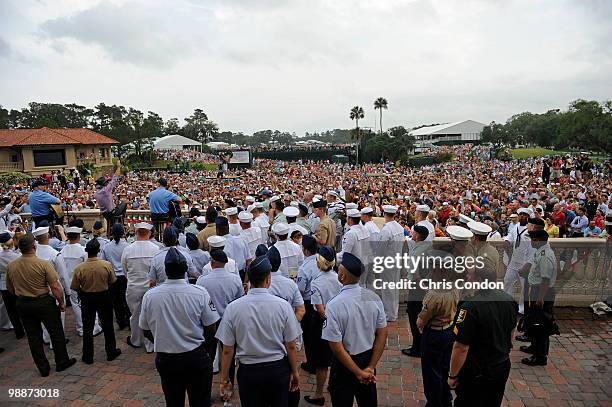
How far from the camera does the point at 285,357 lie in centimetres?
327

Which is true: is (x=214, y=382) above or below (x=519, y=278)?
below

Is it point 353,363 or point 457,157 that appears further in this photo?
point 457,157

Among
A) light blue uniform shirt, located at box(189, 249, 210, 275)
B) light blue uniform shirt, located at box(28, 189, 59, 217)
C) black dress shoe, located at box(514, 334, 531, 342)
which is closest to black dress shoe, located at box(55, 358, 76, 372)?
light blue uniform shirt, located at box(189, 249, 210, 275)

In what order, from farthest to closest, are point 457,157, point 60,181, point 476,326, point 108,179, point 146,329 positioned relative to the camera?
point 457,157
point 60,181
point 108,179
point 146,329
point 476,326

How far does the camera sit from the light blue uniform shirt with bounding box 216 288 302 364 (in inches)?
123

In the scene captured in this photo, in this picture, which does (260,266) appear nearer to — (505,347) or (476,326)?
(476,326)

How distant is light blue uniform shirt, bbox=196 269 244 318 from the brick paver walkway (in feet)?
3.76

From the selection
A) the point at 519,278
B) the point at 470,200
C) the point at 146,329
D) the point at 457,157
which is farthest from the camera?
the point at 457,157

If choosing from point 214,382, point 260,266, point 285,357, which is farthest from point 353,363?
point 214,382

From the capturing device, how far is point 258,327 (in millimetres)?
3115

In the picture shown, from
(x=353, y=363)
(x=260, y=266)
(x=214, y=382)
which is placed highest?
(x=260, y=266)

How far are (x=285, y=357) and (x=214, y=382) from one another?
6.67 ft

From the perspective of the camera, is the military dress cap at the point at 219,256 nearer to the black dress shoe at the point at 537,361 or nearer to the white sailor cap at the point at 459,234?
the white sailor cap at the point at 459,234

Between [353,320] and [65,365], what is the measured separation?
4.04 metres
